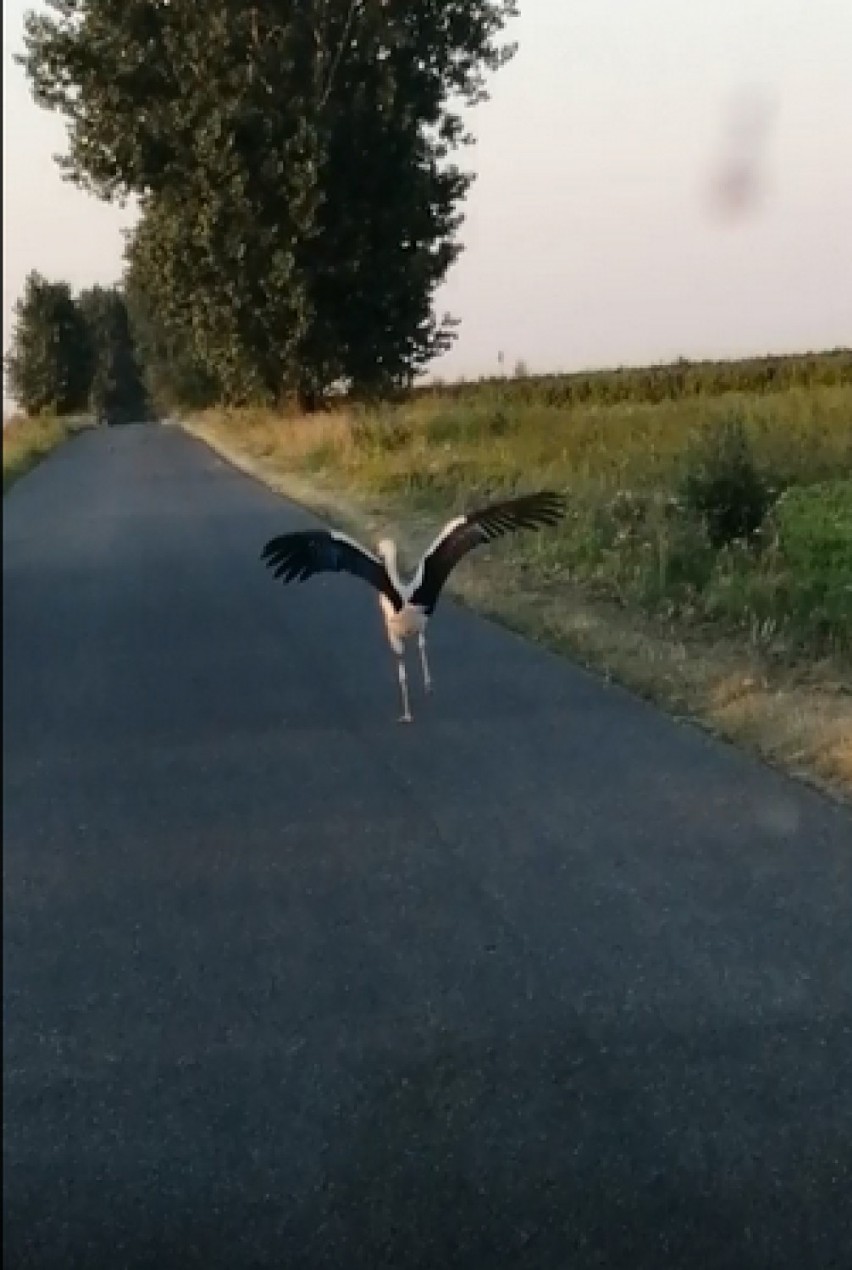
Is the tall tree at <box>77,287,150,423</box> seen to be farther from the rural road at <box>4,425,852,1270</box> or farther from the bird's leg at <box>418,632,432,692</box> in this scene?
the bird's leg at <box>418,632,432,692</box>

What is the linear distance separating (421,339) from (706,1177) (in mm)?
1252

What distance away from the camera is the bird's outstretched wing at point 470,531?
2.76 meters

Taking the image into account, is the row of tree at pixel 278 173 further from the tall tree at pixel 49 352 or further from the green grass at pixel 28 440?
the green grass at pixel 28 440

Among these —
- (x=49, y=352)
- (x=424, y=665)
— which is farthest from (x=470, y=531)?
(x=49, y=352)

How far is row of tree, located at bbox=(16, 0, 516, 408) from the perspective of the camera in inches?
95.1

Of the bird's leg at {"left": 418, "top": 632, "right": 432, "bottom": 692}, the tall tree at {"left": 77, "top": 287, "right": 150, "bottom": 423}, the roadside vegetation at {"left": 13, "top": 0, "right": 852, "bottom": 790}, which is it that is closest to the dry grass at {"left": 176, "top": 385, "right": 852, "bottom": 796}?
the roadside vegetation at {"left": 13, "top": 0, "right": 852, "bottom": 790}

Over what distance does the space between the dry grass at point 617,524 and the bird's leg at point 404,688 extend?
16cm

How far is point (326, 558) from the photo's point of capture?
107 inches

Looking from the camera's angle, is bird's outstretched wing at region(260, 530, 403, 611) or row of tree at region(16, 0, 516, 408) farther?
bird's outstretched wing at region(260, 530, 403, 611)

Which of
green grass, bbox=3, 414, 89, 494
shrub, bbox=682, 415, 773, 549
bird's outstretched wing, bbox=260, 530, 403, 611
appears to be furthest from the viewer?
shrub, bbox=682, 415, 773, 549

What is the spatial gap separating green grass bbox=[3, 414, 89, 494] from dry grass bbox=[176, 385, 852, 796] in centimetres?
86

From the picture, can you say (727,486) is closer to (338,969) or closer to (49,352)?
(338,969)

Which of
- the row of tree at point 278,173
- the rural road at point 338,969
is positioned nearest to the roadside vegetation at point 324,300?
the row of tree at point 278,173

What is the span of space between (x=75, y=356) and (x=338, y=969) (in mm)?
1444
